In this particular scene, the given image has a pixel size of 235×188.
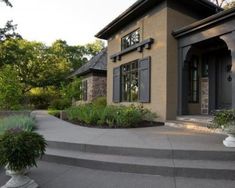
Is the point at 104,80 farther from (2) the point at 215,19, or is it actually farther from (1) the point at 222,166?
(1) the point at 222,166

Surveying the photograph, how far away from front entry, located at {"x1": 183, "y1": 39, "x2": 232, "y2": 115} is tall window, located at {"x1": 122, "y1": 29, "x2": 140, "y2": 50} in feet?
8.30

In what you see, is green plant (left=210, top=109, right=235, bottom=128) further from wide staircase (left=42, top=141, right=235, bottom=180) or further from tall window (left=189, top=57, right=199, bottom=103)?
tall window (left=189, top=57, right=199, bottom=103)

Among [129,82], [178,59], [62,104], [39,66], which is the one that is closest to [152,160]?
[178,59]

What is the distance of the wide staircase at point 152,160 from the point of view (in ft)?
15.8

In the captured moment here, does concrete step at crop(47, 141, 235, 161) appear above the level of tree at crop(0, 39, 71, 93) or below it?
below

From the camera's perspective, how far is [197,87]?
11.1 metres

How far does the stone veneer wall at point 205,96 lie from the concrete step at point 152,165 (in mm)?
5777

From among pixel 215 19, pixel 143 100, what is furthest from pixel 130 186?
pixel 143 100

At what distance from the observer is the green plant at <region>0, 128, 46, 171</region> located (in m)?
4.19

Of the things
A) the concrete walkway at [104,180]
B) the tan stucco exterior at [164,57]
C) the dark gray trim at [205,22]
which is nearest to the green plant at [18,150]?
the concrete walkway at [104,180]

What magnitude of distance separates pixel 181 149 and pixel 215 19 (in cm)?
453

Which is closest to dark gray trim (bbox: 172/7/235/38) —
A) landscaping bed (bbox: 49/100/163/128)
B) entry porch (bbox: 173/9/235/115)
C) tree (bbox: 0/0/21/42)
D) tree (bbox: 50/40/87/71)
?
entry porch (bbox: 173/9/235/115)

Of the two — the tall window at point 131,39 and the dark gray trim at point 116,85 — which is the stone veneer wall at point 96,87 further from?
the tall window at point 131,39

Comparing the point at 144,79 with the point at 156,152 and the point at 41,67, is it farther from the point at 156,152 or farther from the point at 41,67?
the point at 41,67
